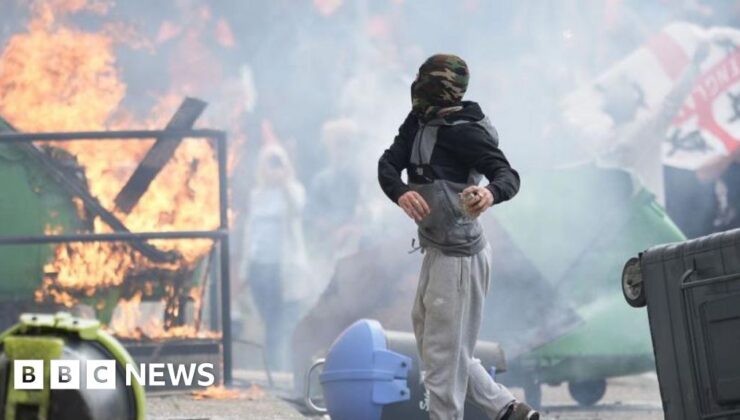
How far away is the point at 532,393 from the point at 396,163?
6113 mm

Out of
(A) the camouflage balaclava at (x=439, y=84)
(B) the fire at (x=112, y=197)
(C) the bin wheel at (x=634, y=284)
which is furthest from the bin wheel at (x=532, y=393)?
(A) the camouflage balaclava at (x=439, y=84)

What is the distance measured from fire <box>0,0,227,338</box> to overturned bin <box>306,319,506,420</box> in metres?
2.74

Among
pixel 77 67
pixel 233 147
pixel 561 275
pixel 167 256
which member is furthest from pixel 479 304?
pixel 233 147

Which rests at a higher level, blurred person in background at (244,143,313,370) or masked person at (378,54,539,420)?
blurred person in background at (244,143,313,370)

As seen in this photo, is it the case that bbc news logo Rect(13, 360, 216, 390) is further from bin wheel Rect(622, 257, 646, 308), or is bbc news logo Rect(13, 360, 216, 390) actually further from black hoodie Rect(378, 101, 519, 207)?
bin wheel Rect(622, 257, 646, 308)

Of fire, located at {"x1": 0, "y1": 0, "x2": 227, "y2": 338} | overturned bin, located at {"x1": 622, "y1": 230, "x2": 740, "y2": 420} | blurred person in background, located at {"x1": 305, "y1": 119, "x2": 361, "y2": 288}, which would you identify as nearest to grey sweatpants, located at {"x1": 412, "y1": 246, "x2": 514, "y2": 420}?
overturned bin, located at {"x1": 622, "y1": 230, "x2": 740, "y2": 420}

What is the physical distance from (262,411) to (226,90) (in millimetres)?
10015

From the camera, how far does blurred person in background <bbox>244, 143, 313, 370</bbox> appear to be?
15680 mm

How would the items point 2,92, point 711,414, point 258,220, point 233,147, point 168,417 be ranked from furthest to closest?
point 233,147
point 258,220
point 2,92
point 168,417
point 711,414

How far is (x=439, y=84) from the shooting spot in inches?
218

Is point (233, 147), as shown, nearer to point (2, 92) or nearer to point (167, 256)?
point (2, 92)

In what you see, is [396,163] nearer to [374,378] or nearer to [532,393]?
[374,378]

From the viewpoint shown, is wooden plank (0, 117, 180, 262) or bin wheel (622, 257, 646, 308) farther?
wooden plank (0, 117, 180, 262)

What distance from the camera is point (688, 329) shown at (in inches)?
221
